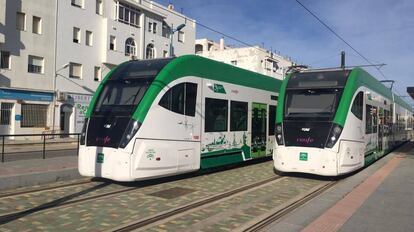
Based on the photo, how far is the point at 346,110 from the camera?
11617 millimetres

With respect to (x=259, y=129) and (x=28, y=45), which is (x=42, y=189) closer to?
(x=259, y=129)

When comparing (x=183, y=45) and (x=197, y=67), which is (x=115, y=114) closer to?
(x=197, y=67)

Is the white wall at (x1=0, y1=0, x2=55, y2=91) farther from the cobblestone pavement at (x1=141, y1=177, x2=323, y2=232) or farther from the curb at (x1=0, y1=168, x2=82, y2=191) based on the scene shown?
the cobblestone pavement at (x1=141, y1=177, x2=323, y2=232)

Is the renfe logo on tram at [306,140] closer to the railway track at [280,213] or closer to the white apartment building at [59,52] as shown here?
the railway track at [280,213]

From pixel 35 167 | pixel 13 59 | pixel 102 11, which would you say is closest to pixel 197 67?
Answer: pixel 35 167

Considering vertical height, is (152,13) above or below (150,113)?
above

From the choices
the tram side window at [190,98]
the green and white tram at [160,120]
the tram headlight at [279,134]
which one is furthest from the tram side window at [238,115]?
the tram side window at [190,98]

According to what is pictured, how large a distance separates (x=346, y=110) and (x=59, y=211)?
Result: 7854 mm

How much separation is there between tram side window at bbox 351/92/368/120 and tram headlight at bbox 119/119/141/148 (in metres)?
6.16

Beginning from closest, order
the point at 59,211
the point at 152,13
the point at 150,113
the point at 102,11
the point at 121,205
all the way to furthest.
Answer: the point at 59,211, the point at 121,205, the point at 150,113, the point at 102,11, the point at 152,13

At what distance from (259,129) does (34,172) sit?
795cm

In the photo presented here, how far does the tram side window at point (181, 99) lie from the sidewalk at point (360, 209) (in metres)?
4.05

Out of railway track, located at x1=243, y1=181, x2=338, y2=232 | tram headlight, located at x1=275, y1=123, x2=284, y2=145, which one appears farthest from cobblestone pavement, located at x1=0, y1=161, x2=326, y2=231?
tram headlight, located at x1=275, y1=123, x2=284, y2=145

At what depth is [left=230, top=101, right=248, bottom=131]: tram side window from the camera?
13.5 meters
